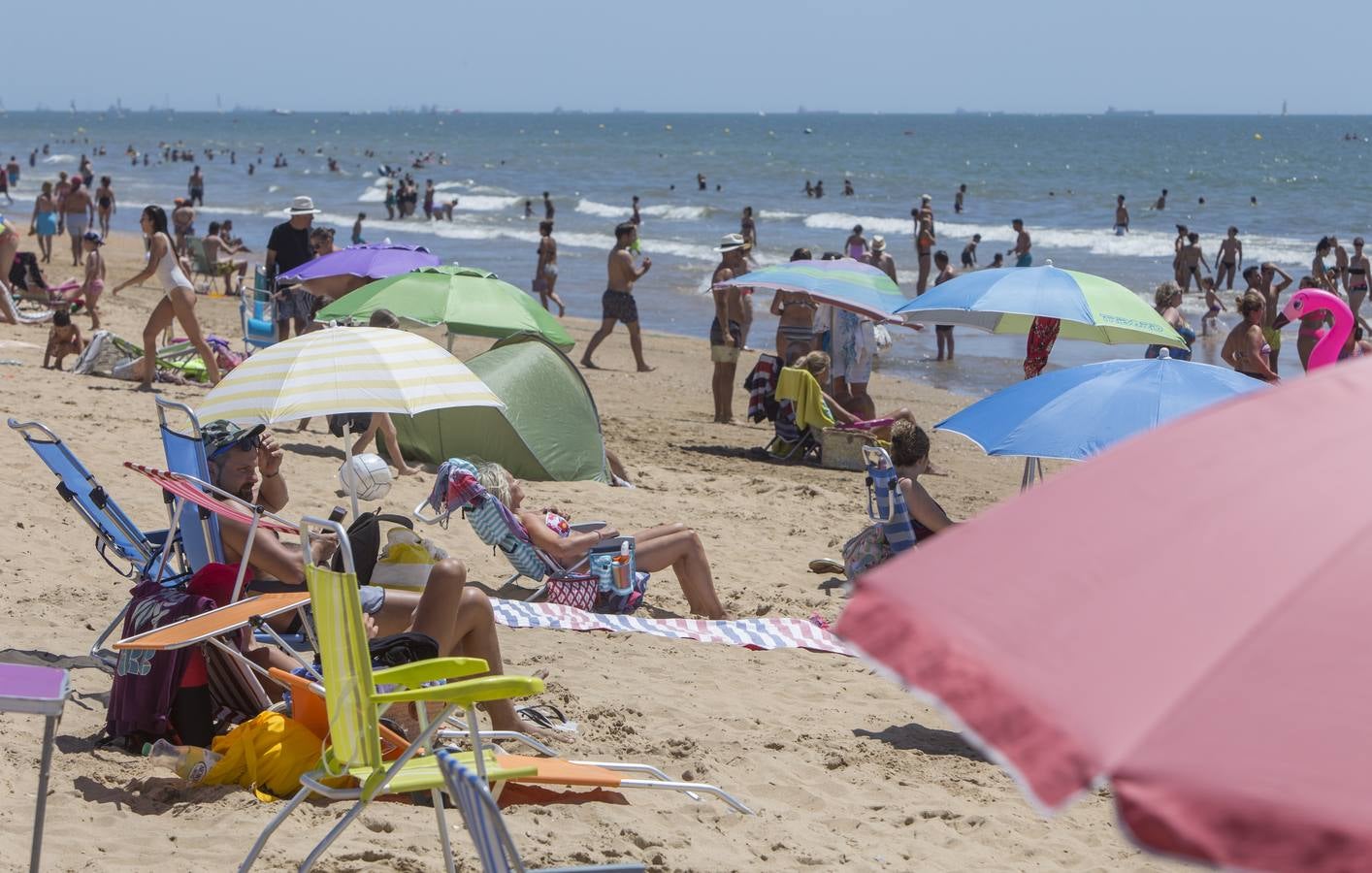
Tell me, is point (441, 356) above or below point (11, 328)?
above

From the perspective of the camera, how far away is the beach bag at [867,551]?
20.1 ft

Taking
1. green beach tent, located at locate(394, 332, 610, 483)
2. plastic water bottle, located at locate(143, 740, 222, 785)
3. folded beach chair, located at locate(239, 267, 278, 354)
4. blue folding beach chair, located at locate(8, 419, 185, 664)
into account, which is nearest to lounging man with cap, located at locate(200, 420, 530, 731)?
blue folding beach chair, located at locate(8, 419, 185, 664)

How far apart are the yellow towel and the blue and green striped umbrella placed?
534mm

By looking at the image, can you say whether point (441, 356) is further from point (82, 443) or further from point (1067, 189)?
point (1067, 189)

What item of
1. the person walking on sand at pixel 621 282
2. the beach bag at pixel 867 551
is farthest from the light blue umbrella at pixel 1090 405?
the person walking on sand at pixel 621 282

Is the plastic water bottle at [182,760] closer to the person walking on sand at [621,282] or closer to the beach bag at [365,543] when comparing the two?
the beach bag at [365,543]

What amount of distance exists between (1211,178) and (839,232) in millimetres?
25290

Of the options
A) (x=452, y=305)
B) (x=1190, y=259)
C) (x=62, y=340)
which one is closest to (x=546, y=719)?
(x=452, y=305)

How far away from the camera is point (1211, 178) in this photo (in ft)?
192

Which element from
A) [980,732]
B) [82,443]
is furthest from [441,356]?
[980,732]

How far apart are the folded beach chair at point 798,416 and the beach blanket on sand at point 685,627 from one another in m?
3.95

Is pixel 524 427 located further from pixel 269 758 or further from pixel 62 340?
pixel 269 758

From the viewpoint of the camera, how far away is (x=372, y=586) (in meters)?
5.07

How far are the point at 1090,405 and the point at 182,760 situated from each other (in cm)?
331
